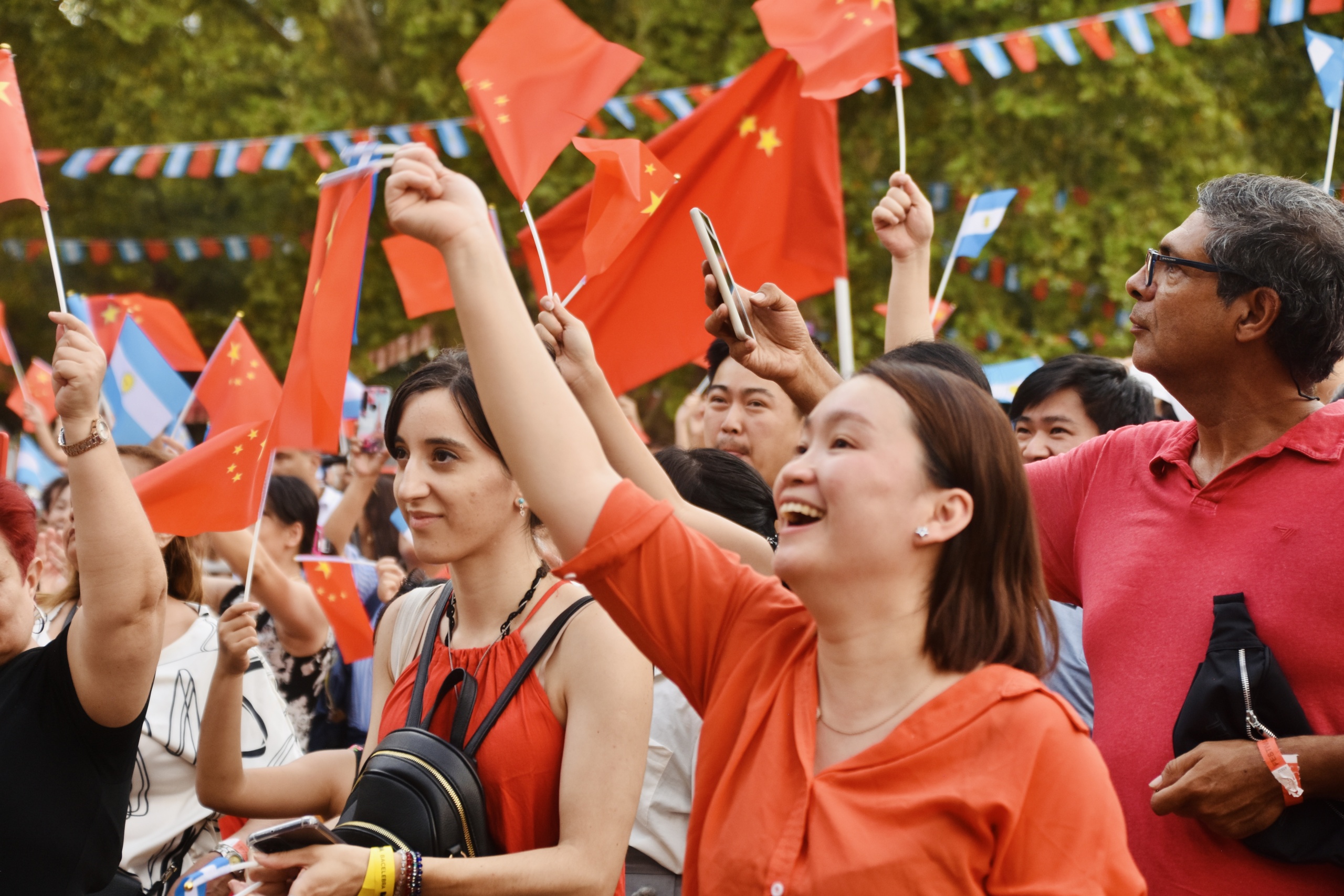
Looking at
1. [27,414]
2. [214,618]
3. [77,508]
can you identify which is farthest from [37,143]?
[77,508]

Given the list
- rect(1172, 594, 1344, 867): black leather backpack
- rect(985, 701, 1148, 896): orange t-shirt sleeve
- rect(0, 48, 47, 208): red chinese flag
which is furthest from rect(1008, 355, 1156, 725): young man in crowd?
rect(0, 48, 47, 208): red chinese flag

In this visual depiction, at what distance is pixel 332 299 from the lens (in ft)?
10.4

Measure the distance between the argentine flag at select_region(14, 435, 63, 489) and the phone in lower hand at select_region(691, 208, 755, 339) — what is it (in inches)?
264

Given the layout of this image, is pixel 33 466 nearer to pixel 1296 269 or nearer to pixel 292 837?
pixel 292 837

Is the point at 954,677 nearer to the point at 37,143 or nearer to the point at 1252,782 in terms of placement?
the point at 1252,782

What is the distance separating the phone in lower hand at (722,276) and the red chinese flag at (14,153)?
5.23 feet

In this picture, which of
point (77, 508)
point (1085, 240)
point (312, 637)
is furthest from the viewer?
Result: point (1085, 240)

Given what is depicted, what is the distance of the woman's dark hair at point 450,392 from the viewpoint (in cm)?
274

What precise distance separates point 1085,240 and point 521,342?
1096 cm

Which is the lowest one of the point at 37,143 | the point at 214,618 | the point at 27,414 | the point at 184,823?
the point at 184,823

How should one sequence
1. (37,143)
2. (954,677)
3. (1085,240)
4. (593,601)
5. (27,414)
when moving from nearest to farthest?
(954,677)
(593,601)
(27,414)
(1085,240)
(37,143)

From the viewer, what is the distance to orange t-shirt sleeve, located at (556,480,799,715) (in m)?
1.83

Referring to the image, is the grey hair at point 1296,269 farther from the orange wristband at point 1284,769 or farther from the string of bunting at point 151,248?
the string of bunting at point 151,248

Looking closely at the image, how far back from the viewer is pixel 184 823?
3.28 meters
